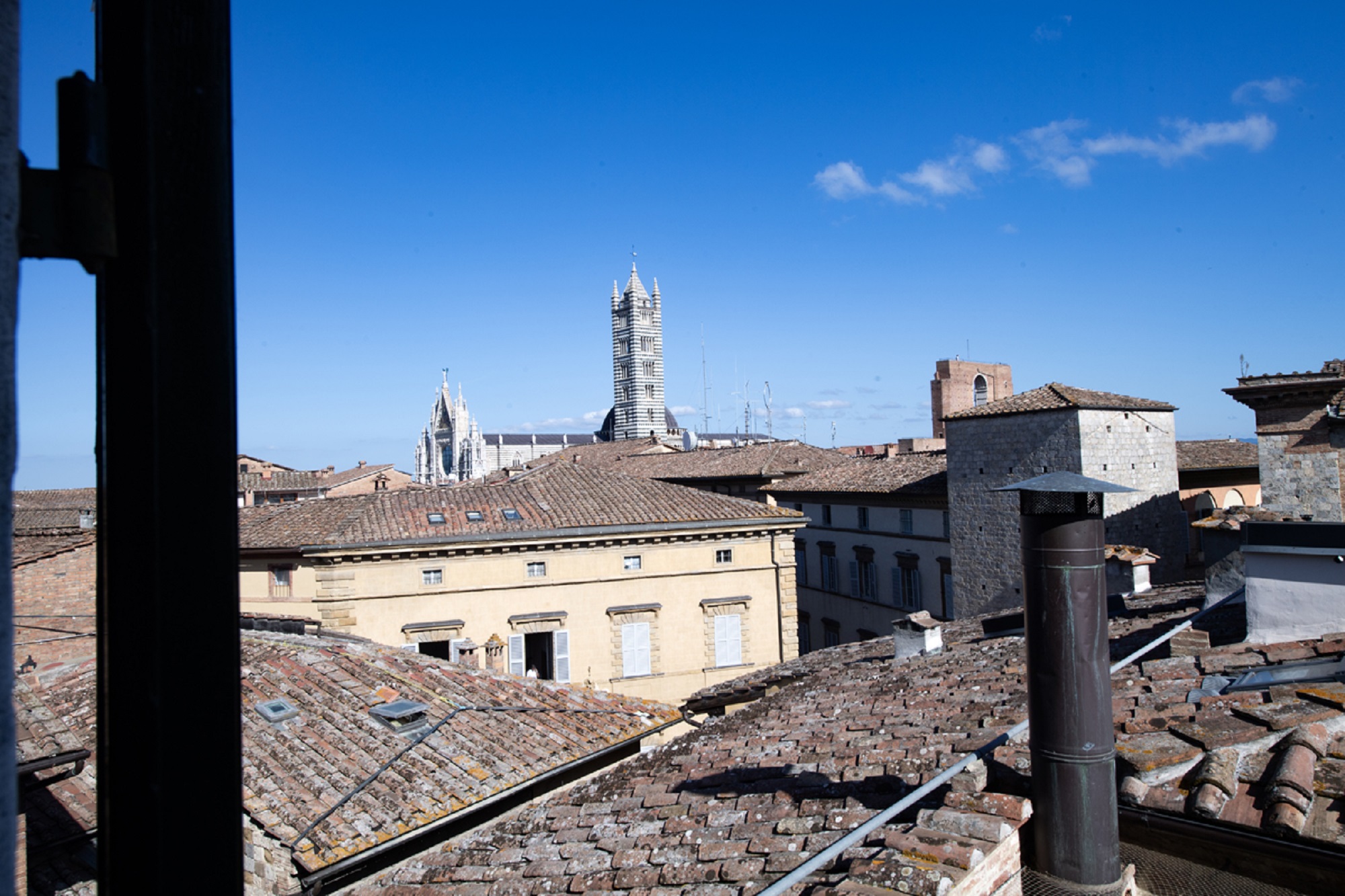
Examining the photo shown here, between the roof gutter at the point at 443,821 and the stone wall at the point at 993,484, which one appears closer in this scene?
the roof gutter at the point at 443,821

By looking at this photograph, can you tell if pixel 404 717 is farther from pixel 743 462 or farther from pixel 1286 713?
pixel 743 462

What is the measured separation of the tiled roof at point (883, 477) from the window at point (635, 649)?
32.8 ft

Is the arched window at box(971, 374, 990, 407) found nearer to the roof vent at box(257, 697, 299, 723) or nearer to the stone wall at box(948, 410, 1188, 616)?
the stone wall at box(948, 410, 1188, 616)

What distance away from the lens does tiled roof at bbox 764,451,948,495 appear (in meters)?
25.0

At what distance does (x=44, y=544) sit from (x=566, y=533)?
1076cm

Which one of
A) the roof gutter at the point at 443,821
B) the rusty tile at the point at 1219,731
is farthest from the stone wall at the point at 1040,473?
the rusty tile at the point at 1219,731

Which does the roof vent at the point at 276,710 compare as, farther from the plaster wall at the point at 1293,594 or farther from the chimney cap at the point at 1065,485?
the plaster wall at the point at 1293,594

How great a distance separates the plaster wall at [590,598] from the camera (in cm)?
1817

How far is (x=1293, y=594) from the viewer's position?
19.2 feet

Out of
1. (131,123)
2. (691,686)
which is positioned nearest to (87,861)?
(131,123)

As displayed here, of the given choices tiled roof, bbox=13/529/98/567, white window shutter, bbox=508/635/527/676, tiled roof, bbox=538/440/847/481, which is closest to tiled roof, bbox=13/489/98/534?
tiled roof, bbox=13/529/98/567

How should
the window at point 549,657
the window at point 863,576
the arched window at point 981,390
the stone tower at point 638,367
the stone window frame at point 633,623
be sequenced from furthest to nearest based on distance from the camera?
the stone tower at point 638,367
the arched window at point 981,390
the window at point 863,576
the stone window frame at point 633,623
the window at point 549,657

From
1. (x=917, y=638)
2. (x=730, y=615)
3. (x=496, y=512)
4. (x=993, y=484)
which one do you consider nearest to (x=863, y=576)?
(x=993, y=484)

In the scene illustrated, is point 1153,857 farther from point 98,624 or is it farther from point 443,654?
point 443,654
